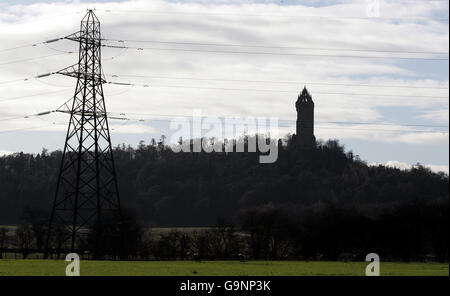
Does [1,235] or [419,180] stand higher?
[419,180]

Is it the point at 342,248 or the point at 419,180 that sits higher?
the point at 419,180

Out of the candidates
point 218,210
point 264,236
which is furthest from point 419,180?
point 218,210

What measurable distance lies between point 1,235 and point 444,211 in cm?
7732

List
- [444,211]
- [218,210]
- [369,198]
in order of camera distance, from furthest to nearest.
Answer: [218,210], [369,198], [444,211]

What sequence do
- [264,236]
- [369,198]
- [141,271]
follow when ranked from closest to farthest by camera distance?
[141,271] < [264,236] < [369,198]

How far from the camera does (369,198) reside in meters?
158
